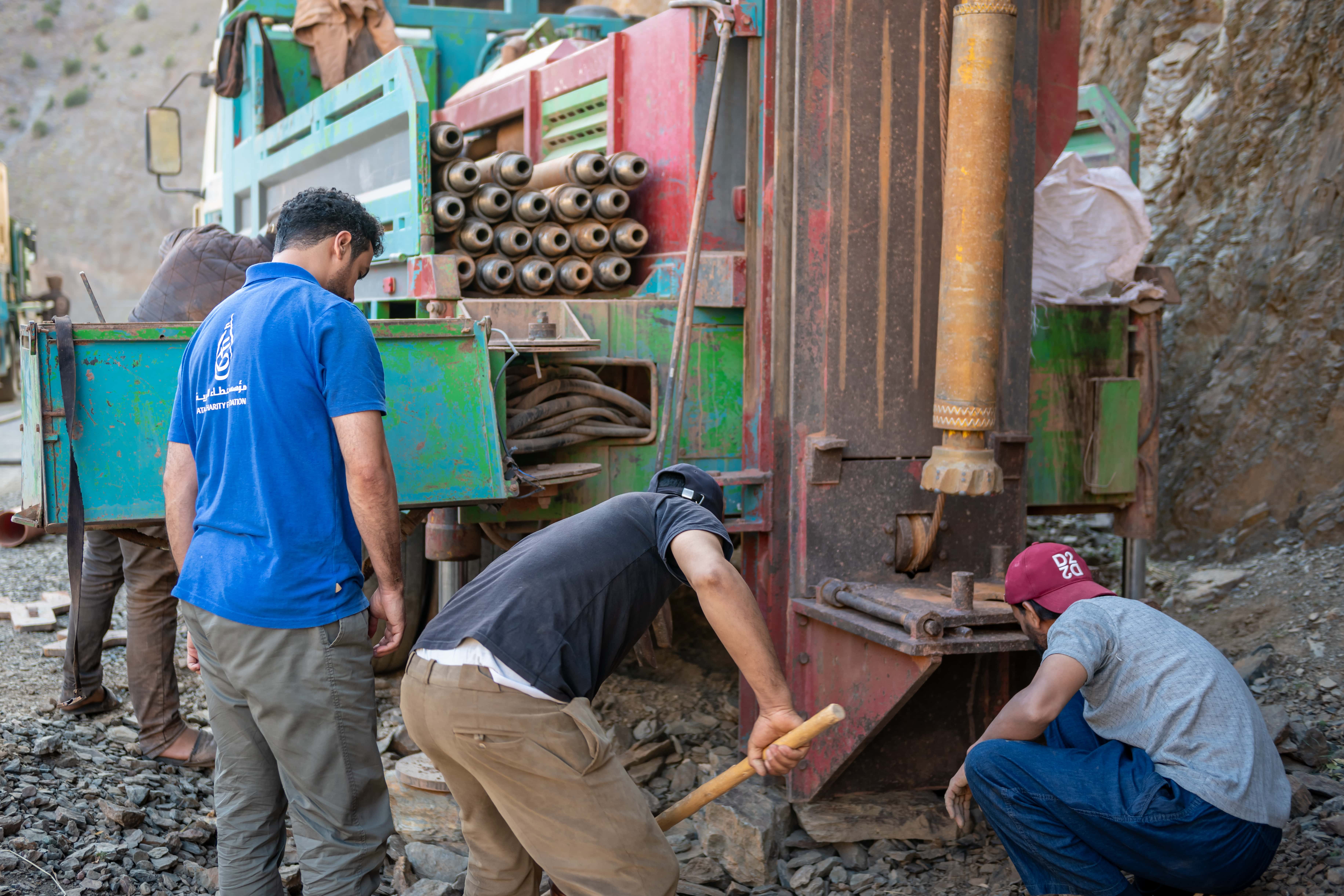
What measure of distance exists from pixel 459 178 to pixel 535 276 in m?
0.44

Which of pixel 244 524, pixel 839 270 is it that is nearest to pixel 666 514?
pixel 244 524

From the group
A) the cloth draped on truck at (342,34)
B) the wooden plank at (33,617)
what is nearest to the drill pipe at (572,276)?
the cloth draped on truck at (342,34)

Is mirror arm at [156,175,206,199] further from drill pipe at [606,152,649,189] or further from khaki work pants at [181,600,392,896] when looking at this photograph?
khaki work pants at [181,600,392,896]

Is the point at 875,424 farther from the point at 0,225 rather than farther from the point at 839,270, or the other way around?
the point at 0,225

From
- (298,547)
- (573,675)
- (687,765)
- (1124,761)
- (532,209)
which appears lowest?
(687,765)

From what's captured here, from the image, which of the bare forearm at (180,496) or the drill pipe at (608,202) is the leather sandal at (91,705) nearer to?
the bare forearm at (180,496)

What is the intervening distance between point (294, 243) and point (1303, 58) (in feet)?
18.8

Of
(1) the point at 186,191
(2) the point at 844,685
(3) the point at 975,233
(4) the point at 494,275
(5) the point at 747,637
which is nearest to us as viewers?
(5) the point at 747,637

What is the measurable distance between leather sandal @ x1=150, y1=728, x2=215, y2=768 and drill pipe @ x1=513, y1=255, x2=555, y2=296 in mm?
1902

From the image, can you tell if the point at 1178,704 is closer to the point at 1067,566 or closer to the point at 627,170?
the point at 1067,566

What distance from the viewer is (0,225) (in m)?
16.4

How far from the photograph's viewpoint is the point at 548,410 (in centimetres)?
358

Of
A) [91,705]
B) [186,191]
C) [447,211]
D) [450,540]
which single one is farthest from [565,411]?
[186,191]

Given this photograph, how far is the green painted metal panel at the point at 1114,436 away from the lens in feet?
13.2
